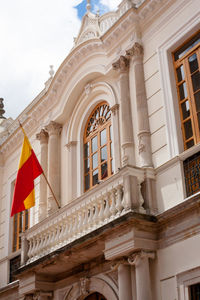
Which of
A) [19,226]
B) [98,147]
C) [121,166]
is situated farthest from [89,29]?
[19,226]

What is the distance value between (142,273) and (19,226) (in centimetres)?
643

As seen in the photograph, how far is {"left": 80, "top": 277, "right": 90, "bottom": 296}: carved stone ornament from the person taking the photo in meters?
9.41

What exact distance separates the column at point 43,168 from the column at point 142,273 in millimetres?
4085

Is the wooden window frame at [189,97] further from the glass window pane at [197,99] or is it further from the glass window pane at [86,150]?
the glass window pane at [86,150]

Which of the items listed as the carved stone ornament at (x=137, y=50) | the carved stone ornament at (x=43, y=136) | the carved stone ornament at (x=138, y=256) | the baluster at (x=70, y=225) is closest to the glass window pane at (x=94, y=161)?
the baluster at (x=70, y=225)

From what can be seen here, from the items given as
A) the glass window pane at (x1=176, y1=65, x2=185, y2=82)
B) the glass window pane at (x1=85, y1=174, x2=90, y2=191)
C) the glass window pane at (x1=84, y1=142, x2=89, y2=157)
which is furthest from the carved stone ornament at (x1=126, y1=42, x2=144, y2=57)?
the glass window pane at (x1=85, y1=174, x2=90, y2=191)

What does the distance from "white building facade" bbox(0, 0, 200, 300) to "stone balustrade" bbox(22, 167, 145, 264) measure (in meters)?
0.02

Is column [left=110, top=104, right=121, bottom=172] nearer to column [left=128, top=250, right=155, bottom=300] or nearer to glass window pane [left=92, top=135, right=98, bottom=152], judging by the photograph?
glass window pane [left=92, top=135, right=98, bottom=152]

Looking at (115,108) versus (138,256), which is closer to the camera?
(138,256)

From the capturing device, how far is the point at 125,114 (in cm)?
977

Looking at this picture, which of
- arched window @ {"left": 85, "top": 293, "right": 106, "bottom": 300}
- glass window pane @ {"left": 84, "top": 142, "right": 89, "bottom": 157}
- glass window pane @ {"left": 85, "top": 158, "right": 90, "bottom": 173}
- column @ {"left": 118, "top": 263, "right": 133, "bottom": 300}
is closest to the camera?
column @ {"left": 118, "top": 263, "right": 133, "bottom": 300}

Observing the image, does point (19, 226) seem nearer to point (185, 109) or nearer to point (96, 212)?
point (96, 212)

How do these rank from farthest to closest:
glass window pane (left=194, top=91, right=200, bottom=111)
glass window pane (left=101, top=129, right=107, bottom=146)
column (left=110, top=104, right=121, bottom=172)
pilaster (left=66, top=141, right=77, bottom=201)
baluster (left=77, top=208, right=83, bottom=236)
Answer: pilaster (left=66, top=141, right=77, bottom=201), glass window pane (left=101, top=129, right=107, bottom=146), column (left=110, top=104, right=121, bottom=172), baluster (left=77, top=208, right=83, bottom=236), glass window pane (left=194, top=91, right=200, bottom=111)

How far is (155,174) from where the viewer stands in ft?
28.1
